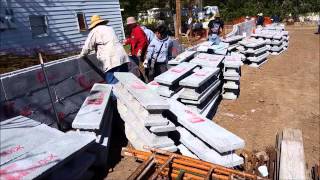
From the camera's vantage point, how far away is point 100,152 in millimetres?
4867

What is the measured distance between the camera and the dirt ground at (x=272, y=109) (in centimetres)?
626

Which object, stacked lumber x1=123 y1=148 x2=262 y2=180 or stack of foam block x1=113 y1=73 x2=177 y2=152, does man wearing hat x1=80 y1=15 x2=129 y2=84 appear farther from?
stacked lumber x1=123 y1=148 x2=262 y2=180

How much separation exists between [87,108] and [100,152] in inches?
32.5

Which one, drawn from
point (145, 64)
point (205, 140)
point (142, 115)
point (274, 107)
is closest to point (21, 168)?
point (142, 115)

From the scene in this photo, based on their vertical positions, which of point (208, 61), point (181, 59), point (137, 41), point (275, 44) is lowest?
point (275, 44)

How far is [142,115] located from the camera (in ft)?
17.1

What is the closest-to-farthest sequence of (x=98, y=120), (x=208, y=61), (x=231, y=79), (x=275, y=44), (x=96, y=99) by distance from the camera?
(x=98, y=120) < (x=96, y=99) < (x=208, y=61) < (x=231, y=79) < (x=275, y=44)

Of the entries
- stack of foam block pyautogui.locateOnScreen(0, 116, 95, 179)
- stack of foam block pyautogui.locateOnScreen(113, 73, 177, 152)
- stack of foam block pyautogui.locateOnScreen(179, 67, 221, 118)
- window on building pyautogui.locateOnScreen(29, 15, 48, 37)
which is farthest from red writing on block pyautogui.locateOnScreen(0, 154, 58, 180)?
window on building pyautogui.locateOnScreen(29, 15, 48, 37)

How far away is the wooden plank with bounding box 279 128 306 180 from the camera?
4.20 metres

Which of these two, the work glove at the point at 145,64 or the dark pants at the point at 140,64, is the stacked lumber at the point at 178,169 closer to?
the work glove at the point at 145,64

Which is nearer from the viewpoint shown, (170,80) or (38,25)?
(170,80)

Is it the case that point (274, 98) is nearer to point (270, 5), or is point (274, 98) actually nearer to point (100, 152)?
point (100, 152)

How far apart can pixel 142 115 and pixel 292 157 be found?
2.33m

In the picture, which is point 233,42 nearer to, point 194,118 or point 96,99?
point 194,118
